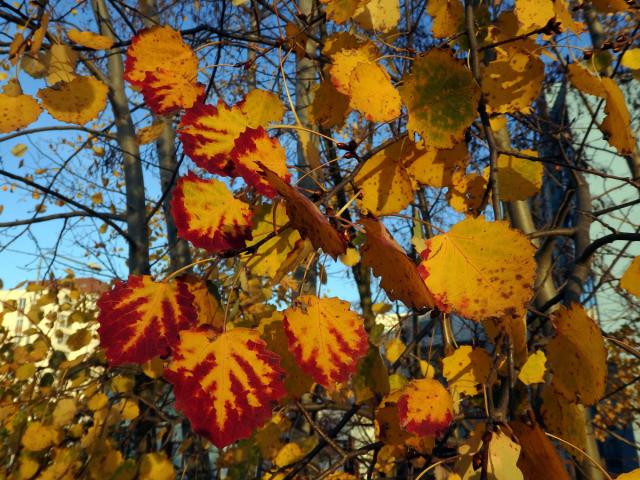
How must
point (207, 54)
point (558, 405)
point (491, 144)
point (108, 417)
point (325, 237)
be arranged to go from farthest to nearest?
1. point (207, 54)
2. point (108, 417)
3. point (558, 405)
4. point (491, 144)
5. point (325, 237)

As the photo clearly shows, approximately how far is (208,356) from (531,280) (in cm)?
33

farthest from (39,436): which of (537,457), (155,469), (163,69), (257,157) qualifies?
(537,457)

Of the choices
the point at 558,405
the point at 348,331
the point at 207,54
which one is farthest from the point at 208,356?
the point at 207,54

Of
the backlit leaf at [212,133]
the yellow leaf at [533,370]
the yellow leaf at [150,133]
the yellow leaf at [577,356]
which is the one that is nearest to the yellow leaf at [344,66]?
the backlit leaf at [212,133]

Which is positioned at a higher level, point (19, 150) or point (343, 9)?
point (19, 150)

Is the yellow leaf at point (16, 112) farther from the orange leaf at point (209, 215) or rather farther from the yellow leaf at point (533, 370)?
the yellow leaf at point (533, 370)

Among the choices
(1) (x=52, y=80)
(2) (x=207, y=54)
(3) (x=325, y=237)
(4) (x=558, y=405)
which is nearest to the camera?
(3) (x=325, y=237)

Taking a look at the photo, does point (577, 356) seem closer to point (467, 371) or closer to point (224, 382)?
point (467, 371)

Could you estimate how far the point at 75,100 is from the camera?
3.14 ft

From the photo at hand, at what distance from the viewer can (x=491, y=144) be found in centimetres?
56

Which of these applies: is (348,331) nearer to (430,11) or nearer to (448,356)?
(448,356)

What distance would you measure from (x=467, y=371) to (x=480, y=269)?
33 centimetres

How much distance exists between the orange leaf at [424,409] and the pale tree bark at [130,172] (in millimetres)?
1323

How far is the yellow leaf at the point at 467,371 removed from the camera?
729mm
